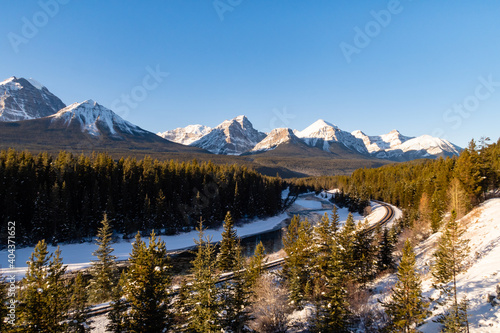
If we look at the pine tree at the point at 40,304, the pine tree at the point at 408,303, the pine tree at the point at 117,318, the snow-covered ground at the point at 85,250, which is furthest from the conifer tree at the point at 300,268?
the pine tree at the point at 40,304

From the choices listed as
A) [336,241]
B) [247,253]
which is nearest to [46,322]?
[336,241]

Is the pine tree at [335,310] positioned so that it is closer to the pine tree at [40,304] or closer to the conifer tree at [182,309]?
the conifer tree at [182,309]

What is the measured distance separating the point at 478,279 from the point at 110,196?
207 ft

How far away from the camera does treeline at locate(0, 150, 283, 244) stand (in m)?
49.8

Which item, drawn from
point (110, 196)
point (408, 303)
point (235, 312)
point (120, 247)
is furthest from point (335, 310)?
point (110, 196)

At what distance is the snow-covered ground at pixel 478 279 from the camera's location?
14.6m

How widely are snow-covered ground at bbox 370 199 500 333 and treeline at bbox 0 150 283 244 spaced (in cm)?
5244

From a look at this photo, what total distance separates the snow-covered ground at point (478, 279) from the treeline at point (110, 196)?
52.4m

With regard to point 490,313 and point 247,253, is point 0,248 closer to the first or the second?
point 247,253

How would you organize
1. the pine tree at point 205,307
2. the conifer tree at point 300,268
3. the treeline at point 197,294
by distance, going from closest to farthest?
1. the treeline at point 197,294
2. the pine tree at point 205,307
3. the conifer tree at point 300,268

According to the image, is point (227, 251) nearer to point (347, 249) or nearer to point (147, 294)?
point (347, 249)

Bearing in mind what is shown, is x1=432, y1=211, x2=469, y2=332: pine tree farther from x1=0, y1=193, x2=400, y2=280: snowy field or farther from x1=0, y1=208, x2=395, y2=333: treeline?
x1=0, y1=193, x2=400, y2=280: snowy field

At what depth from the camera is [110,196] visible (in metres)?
58.2

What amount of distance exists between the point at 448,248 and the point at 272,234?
176 feet
